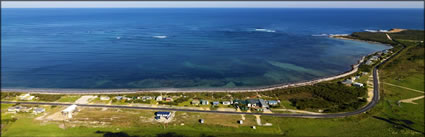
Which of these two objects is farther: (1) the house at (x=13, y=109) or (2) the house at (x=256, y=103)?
(2) the house at (x=256, y=103)

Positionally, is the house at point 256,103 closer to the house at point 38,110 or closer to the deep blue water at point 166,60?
the deep blue water at point 166,60

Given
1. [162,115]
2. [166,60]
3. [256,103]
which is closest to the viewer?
[162,115]

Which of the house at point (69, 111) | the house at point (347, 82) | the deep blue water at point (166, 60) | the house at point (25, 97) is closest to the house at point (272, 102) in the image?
the deep blue water at point (166, 60)

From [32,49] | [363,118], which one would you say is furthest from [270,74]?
[32,49]

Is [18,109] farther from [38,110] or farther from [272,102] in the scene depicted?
[272,102]

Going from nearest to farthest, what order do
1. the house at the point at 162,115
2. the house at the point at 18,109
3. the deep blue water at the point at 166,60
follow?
the house at the point at 162,115 < the house at the point at 18,109 < the deep blue water at the point at 166,60

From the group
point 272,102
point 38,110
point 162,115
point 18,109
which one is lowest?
point 162,115

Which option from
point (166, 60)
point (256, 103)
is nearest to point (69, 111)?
point (256, 103)

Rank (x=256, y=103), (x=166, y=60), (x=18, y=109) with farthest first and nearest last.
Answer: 1. (x=166, y=60)
2. (x=256, y=103)
3. (x=18, y=109)

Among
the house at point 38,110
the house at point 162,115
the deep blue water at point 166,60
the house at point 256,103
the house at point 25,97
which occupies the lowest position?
the house at point 162,115

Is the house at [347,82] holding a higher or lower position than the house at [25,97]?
higher

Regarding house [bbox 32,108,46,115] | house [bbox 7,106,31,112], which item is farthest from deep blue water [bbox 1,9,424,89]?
house [bbox 7,106,31,112]

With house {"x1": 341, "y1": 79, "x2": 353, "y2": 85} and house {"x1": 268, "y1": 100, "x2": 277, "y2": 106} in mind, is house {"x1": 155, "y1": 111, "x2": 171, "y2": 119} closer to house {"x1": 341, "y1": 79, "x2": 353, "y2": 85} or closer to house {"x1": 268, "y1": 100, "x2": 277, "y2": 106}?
house {"x1": 268, "y1": 100, "x2": 277, "y2": 106}
